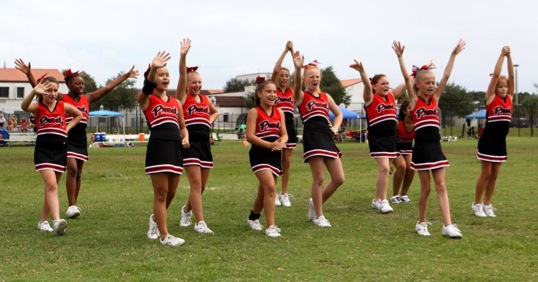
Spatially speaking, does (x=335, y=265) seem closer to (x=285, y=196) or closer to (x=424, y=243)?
(x=424, y=243)

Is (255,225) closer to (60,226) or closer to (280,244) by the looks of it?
(280,244)

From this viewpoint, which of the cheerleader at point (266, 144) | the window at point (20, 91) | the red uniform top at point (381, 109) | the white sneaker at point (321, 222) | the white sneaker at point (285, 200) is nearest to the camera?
the cheerleader at point (266, 144)

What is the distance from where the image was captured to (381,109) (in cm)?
1096

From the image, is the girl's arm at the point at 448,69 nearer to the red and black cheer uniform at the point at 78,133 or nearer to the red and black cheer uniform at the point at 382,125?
the red and black cheer uniform at the point at 382,125

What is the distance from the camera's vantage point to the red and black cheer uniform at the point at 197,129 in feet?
29.7

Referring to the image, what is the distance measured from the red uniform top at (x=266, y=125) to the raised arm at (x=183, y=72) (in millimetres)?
989

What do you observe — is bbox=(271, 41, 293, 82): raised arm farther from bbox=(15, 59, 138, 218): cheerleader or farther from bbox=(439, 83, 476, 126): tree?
bbox=(439, 83, 476, 126): tree

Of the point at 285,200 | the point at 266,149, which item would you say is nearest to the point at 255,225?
the point at 266,149

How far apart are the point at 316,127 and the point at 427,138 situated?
1.65 metres

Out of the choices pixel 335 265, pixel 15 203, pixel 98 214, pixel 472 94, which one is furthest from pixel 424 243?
pixel 472 94

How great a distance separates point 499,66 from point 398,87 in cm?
185

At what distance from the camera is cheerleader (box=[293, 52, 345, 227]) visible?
31.2ft

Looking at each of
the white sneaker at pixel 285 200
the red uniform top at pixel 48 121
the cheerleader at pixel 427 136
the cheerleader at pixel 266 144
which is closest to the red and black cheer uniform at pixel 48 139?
the red uniform top at pixel 48 121

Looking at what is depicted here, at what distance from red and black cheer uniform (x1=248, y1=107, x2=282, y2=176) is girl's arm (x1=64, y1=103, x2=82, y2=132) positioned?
261 cm
